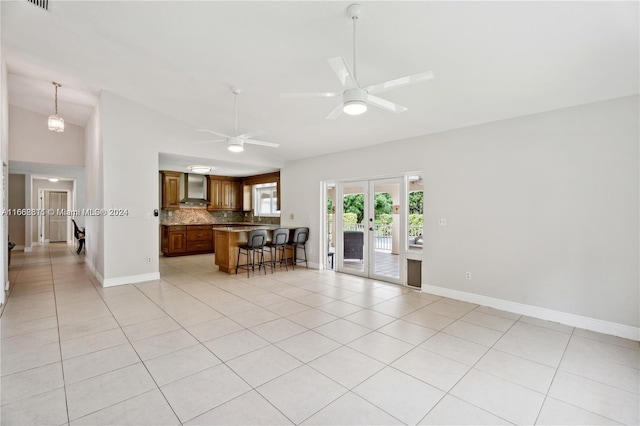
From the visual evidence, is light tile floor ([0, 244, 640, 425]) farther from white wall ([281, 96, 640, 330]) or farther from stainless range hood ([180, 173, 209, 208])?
stainless range hood ([180, 173, 209, 208])

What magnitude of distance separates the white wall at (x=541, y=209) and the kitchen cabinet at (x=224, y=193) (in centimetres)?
626

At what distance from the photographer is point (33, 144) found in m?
6.55

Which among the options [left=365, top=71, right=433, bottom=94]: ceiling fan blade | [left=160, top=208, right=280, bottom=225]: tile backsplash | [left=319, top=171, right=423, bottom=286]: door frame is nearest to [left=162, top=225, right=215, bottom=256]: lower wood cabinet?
[left=160, top=208, right=280, bottom=225]: tile backsplash

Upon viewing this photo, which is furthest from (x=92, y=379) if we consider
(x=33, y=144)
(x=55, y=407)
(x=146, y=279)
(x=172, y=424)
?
(x=33, y=144)

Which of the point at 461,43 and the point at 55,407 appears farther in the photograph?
the point at 461,43

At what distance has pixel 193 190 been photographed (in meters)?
9.02

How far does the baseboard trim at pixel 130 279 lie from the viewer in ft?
16.6

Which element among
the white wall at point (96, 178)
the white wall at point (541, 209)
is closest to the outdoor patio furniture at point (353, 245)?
the white wall at point (541, 209)

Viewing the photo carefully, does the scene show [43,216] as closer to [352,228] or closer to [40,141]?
[40,141]

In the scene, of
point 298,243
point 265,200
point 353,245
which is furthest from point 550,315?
point 265,200

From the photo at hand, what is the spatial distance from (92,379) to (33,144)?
265 inches

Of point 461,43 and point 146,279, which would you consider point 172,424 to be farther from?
point 146,279

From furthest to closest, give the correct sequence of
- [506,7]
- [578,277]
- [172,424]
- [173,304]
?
[173,304] < [578,277] < [506,7] < [172,424]

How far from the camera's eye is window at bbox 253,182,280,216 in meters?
9.05
